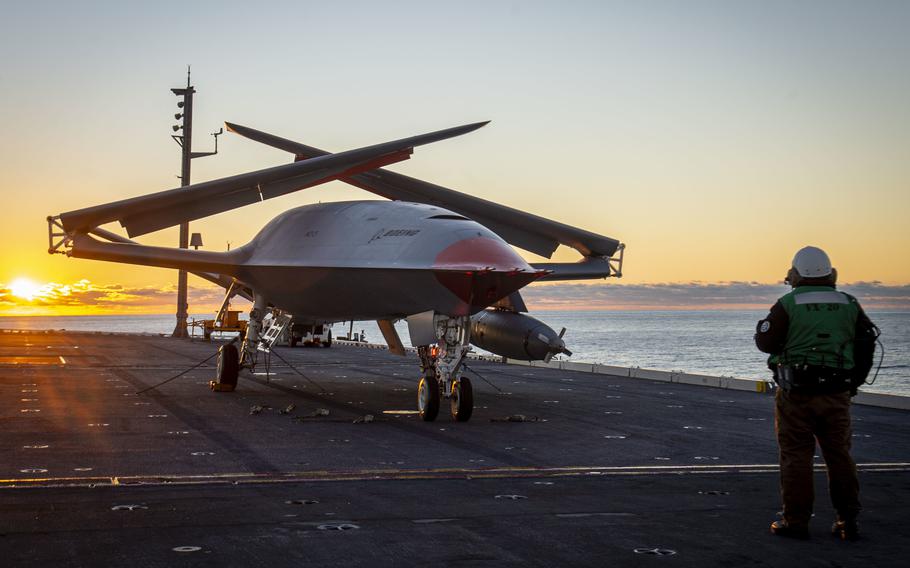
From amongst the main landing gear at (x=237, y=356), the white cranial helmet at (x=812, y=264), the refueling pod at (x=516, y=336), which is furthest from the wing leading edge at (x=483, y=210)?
the white cranial helmet at (x=812, y=264)

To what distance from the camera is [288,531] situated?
8.21 meters

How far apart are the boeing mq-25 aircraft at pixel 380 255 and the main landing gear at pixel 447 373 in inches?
1.0

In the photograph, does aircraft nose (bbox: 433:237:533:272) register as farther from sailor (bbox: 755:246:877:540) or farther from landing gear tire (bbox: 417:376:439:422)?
sailor (bbox: 755:246:877:540)

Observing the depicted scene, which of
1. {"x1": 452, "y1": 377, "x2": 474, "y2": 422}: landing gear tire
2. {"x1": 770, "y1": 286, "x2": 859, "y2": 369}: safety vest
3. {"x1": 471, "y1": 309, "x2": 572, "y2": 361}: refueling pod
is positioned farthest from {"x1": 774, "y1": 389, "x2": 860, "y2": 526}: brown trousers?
{"x1": 471, "y1": 309, "x2": 572, "y2": 361}: refueling pod

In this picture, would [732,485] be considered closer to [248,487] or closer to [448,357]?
[248,487]

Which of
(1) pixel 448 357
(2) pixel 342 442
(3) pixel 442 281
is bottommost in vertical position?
(2) pixel 342 442

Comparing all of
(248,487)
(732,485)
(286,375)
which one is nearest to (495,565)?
(248,487)

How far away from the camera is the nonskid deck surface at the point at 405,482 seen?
7672 millimetres

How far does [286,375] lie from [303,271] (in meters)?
9.79

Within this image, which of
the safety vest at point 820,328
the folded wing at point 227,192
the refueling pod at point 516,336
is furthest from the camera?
→ the refueling pod at point 516,336

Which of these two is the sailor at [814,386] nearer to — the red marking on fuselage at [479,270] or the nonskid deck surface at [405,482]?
the nonskid deck surface at [405,482]

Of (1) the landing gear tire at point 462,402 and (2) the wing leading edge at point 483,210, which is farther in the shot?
(2) the wing leading edge at point 483,210

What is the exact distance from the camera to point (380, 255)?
1856 centimetres

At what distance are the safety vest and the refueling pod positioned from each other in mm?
12678
